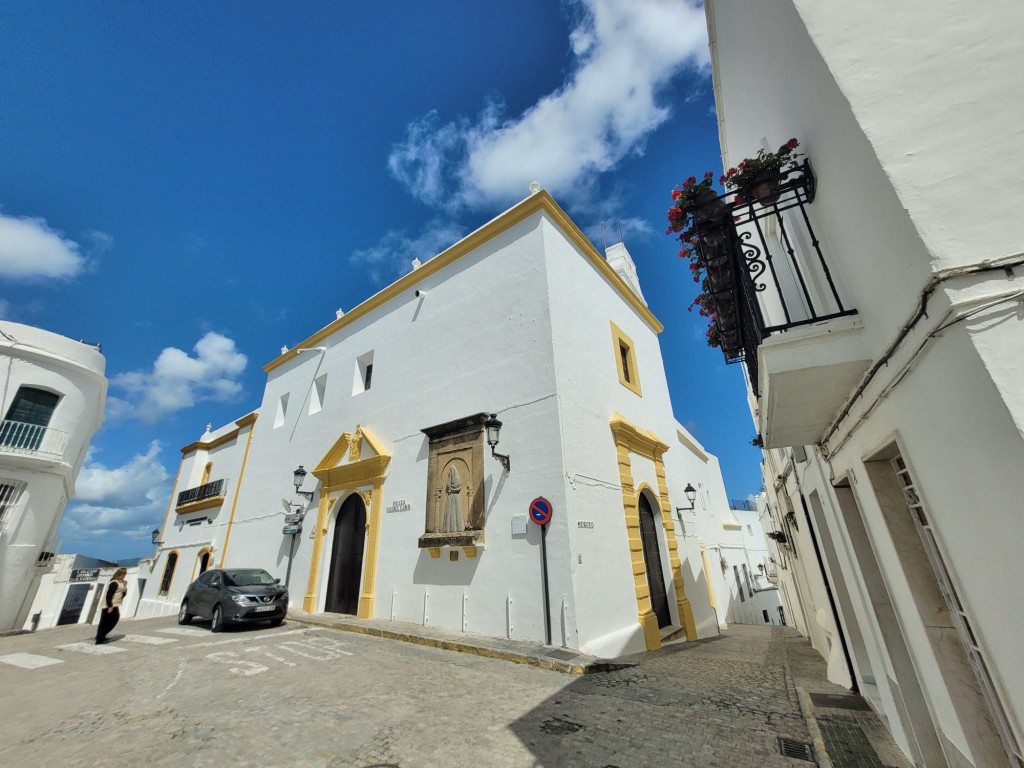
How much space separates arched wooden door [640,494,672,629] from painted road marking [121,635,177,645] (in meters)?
9.47

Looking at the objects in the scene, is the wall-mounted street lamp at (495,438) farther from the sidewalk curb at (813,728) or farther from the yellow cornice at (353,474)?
the sidewalk curb at (813,728)

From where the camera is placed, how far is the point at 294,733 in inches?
141

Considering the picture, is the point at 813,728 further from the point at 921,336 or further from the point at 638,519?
the point at 638,519

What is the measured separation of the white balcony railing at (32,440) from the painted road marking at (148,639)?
769 cm

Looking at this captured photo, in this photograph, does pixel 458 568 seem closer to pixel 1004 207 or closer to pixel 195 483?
pixel 1004 207

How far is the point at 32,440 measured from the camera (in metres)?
12.3

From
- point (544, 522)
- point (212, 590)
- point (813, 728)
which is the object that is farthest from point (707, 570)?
point (212, 590)

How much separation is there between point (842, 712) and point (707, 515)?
39.2ft

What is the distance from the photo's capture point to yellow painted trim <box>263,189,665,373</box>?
9.67 metres

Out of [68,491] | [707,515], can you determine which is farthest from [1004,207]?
[68,491]

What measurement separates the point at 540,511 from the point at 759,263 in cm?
497

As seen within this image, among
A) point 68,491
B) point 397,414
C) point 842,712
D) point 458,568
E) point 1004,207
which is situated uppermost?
point 397,414

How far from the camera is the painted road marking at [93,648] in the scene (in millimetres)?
7040

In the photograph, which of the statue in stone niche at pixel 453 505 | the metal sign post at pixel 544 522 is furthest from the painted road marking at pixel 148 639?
the metal sign post at pixel 544 522
